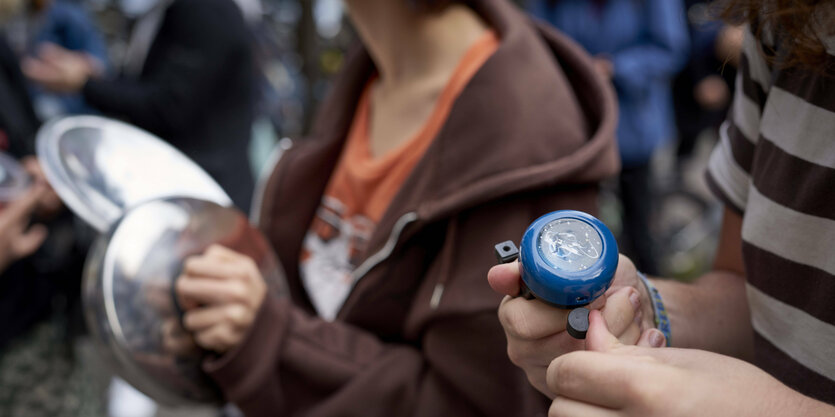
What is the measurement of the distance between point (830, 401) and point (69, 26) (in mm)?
3681

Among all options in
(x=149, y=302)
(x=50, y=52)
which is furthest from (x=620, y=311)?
(x=50, y=52)

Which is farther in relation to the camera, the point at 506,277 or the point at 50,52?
the point at 50,52

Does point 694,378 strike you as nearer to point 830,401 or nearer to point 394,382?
point 830,401

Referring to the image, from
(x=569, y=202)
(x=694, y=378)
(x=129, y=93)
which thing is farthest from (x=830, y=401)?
(x=129, y=93)

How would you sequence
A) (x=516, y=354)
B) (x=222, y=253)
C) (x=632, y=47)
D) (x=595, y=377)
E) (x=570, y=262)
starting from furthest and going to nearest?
(x=632, y=47) < (x=222, y=253) < (x=516, y=354) < (x=570, y=262) < (x=595, y=377)

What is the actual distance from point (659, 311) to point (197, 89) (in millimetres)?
2029

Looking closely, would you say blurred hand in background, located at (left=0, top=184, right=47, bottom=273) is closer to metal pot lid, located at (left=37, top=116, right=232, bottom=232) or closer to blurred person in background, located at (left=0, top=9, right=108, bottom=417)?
blurred person in background, located at (left=0, top=9, right=108, bottom=417)

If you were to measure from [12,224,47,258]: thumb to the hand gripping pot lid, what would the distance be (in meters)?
1.58

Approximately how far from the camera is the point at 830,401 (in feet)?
2.46

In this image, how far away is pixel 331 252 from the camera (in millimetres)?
1488

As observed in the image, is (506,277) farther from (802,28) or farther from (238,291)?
(238,291)

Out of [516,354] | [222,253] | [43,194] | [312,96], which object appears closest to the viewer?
[516,354]

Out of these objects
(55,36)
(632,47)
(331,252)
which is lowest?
(632,47)

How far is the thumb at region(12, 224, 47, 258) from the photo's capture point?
1.74 m
